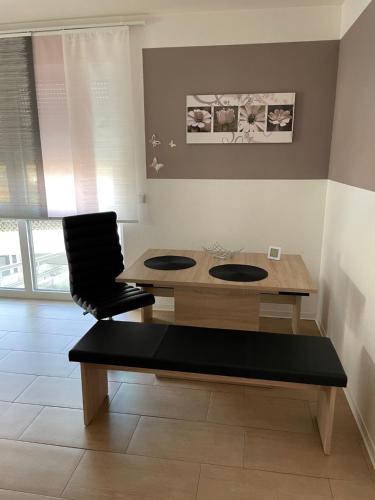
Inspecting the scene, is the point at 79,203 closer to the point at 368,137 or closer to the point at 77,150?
the point at 77,150

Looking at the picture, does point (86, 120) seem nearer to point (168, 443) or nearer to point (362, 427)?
point (168, 443)

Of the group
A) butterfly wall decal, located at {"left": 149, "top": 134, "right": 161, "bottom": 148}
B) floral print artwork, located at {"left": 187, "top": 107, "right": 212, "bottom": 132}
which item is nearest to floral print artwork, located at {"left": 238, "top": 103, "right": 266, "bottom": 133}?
floral print artwork, located at {"left": 187, "top": 107, "right": 212, "bottom": 132}


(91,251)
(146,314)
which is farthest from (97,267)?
(146,314)

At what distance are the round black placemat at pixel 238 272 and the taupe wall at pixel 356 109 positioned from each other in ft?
2.67

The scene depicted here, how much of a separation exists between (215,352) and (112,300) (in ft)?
3.13

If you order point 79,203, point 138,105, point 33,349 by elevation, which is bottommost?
point 33,349

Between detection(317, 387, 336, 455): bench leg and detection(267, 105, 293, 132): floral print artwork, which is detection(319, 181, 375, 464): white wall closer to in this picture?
detection(317, 387, 336, 455): bench leg

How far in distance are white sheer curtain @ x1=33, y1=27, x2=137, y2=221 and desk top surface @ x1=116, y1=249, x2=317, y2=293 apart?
97 centimetres

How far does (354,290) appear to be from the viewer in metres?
2.31

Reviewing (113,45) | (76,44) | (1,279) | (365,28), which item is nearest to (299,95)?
(365,28)

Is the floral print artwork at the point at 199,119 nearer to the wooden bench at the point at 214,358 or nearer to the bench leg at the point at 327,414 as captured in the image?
the wooden bench at the point at 214,358

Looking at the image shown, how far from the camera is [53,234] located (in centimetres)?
380

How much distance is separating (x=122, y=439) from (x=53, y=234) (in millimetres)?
2402

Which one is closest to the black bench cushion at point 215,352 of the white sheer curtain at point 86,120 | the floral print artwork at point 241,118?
the white sheer curtain at point 86,120
